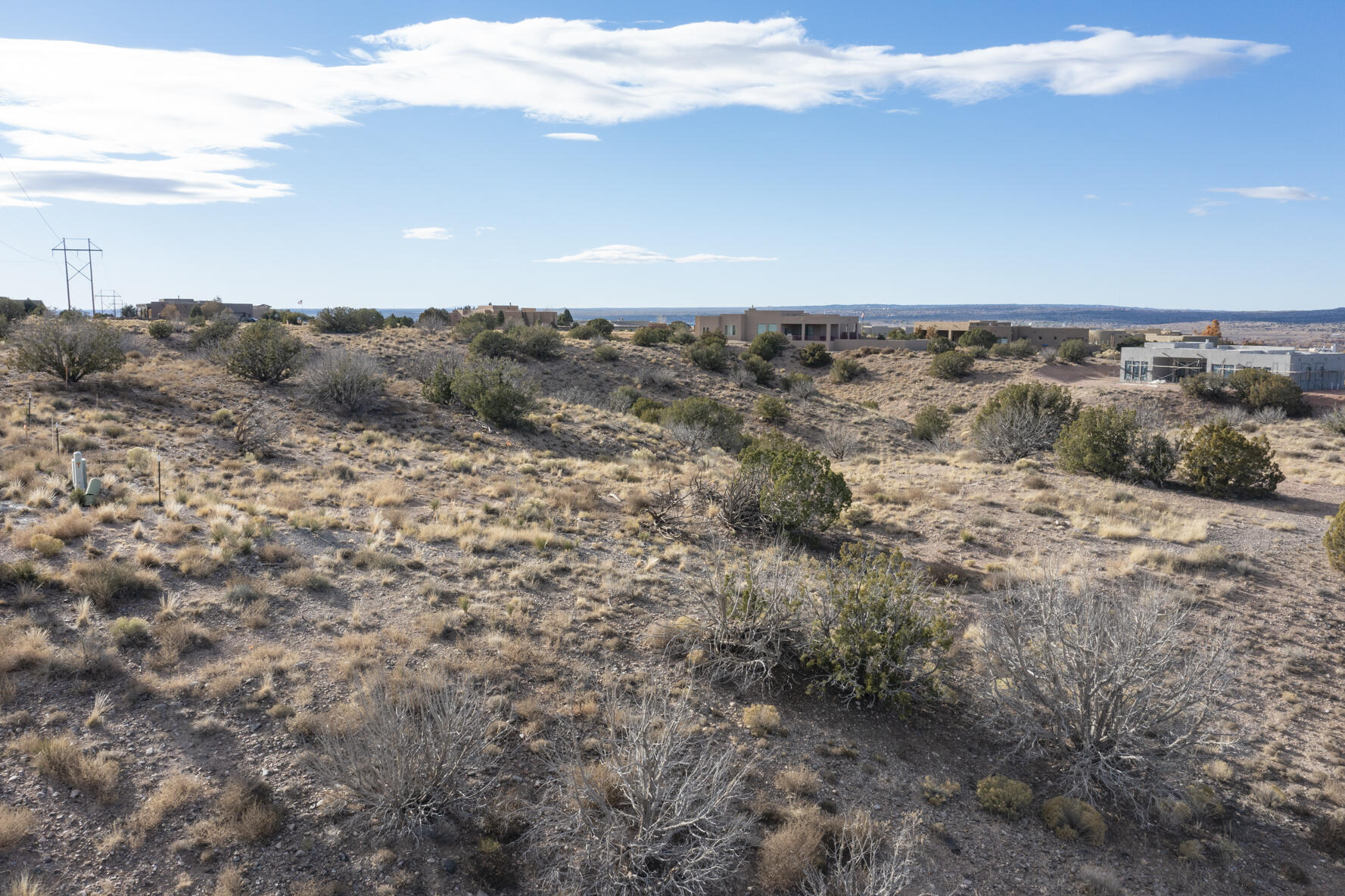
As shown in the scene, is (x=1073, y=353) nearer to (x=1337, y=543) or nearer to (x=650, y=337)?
(x=650, y=337)

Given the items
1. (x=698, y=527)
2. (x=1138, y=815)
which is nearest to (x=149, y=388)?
(x=698, y=527)

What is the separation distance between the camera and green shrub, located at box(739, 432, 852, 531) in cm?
1383

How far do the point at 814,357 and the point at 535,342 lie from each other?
2280 cm

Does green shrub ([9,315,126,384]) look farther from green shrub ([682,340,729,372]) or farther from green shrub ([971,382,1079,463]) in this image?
green shrub ([971,382,1079,463])

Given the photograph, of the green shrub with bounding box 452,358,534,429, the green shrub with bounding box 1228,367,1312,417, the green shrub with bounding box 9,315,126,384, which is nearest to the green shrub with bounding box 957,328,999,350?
the green shrub with bounding box 1228,367,1312,417

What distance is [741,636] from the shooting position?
8.91 m

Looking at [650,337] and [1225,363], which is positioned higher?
[650,337]

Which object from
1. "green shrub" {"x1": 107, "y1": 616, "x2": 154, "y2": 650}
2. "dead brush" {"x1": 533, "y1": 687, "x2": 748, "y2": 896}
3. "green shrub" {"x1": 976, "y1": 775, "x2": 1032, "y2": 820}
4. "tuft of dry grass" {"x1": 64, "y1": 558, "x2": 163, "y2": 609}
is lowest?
"green shrub" {"x1": 976, "y1": 775, "x2": 1032, "y2": 820}

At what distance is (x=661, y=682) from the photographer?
8.26 metres

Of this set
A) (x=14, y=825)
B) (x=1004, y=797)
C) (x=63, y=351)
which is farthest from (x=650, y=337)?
(x=14, y=825)

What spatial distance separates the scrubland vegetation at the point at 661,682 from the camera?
5.86m

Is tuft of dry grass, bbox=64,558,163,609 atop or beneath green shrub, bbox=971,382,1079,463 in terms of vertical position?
beneath

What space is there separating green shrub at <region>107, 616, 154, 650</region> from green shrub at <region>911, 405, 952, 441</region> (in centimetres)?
3130

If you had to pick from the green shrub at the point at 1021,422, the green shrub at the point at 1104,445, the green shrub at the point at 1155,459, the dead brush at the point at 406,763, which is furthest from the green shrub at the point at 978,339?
the dead brush at the point at 406,763
